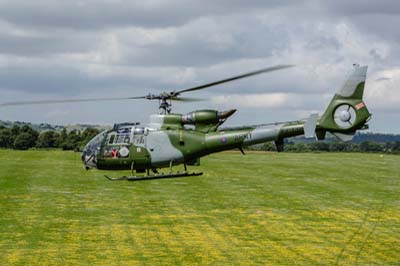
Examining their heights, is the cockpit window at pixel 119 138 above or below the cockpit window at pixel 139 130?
below

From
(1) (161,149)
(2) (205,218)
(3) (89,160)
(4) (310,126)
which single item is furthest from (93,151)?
(2) (205,218)

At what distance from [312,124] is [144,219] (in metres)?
41.8

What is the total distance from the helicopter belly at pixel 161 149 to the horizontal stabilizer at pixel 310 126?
7.36 meters

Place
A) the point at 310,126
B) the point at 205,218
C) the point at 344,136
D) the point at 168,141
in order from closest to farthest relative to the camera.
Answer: the point at 344,136 < the point at 310,126 < the point at 168,141 < the point at 205,218

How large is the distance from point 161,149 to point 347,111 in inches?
424

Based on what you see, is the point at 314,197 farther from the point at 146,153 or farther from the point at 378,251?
the point at 146,153

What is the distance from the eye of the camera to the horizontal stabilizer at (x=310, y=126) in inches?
1678

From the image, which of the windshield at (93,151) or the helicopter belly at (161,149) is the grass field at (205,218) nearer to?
the windshield at (93,151)

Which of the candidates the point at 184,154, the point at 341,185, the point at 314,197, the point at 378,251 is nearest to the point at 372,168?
the point at 341,185

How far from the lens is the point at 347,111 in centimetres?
4253

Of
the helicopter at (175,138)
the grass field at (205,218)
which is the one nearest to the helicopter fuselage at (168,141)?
the helicopter at (175,138)

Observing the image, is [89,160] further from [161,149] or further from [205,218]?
[205,218]

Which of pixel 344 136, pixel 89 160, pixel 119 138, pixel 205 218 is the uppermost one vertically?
pixel 344 136

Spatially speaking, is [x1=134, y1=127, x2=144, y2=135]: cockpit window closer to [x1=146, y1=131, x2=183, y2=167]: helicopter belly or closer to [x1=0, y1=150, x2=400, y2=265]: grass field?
[x1=146, y1=131, x2=183, y2=167]: helicopter belly
